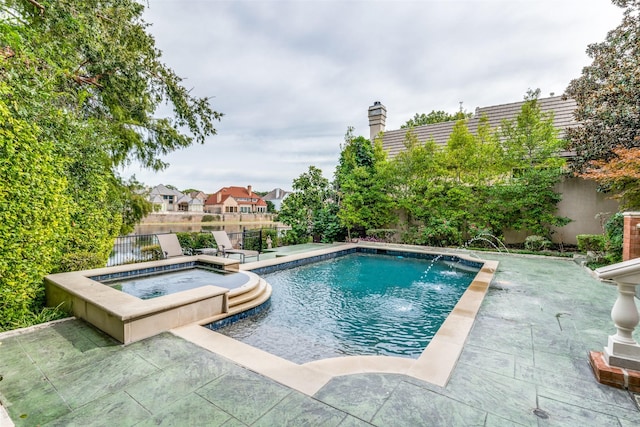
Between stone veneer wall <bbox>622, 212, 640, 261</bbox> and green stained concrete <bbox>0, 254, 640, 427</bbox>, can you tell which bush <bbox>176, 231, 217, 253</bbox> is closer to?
green stained concrete <bbox>0, 254, 640, 427</bbox>

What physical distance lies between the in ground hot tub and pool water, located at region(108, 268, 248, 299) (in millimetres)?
369

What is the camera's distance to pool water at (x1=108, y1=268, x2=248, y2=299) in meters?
5.53

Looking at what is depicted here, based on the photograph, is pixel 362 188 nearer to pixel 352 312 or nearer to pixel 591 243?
pixel 591 243

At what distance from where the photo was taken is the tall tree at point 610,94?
8156mm

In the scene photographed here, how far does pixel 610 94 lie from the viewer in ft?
27.8

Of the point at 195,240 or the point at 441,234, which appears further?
the point at 441,234

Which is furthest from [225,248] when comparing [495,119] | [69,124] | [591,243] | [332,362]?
[495,119]

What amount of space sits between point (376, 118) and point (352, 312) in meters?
13.7

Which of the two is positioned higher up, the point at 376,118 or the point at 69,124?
the point at 376,118

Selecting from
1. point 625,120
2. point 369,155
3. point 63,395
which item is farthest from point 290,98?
point 63,395

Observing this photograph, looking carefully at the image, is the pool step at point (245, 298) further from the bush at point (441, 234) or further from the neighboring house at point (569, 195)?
the neighboring house at point (569, 195)

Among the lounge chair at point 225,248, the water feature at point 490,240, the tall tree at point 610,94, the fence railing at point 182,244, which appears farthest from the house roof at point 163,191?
the tall tree at point 610,94

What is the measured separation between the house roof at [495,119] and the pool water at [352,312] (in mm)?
8924

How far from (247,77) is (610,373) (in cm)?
1143
